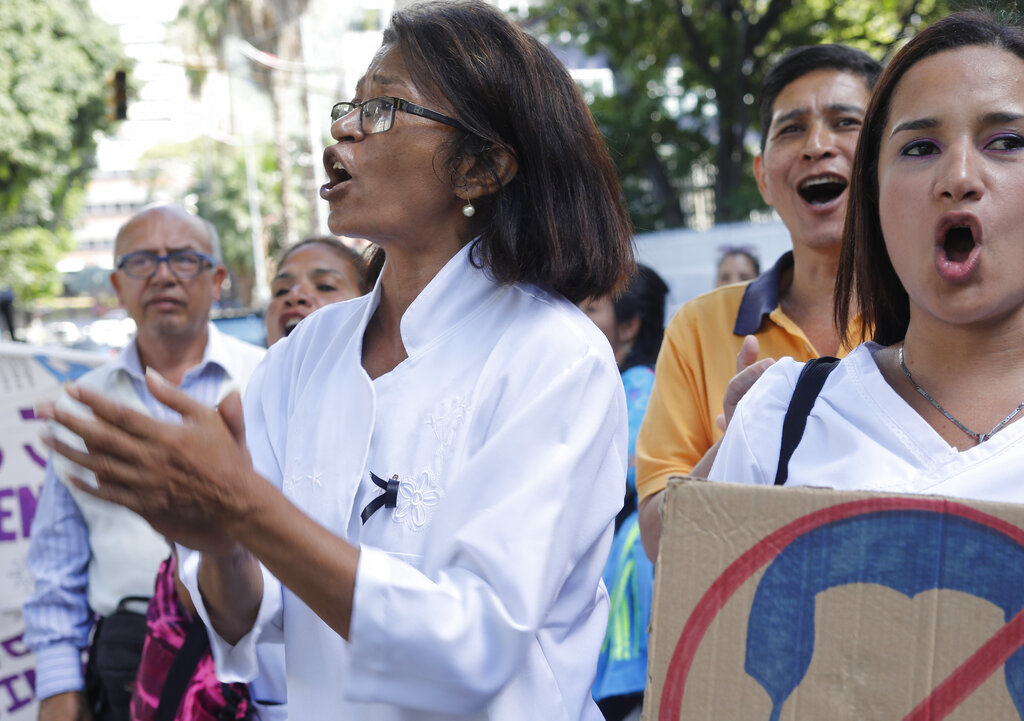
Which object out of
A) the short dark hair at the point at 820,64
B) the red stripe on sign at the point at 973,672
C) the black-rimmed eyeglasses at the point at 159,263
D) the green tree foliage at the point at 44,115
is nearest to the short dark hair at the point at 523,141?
the red stripe on sign at the point at 973,672

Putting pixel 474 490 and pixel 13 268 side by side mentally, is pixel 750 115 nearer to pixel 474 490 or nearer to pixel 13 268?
pixel 474 490

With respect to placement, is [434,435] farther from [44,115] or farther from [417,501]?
[44,115]

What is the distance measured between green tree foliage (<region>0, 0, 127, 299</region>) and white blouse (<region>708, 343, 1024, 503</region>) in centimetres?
2091

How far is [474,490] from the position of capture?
1.50 meters

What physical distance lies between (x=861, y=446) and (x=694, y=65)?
38.1ft

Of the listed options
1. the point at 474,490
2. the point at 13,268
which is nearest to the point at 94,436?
the point at 474,490

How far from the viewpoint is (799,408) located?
1.55 meters

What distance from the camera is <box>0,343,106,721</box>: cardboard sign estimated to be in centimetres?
370

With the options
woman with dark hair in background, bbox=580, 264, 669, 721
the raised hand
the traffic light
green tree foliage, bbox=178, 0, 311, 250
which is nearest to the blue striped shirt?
woman with dark hair in background, bbox=580, 264, 669, 721

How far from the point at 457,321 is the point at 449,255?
0.58ft

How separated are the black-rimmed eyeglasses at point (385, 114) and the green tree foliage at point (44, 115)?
20317mm

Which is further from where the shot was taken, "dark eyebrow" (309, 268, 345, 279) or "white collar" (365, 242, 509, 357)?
"dark eyebrow" (309, 268, 345, 279)

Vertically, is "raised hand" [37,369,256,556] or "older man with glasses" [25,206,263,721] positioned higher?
"raised hand" [37,369,256,556]

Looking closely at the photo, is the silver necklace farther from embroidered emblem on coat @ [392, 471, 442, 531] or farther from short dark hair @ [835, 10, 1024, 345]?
→ embroidered emblem on coat @ [392, 471, 442, 531]
